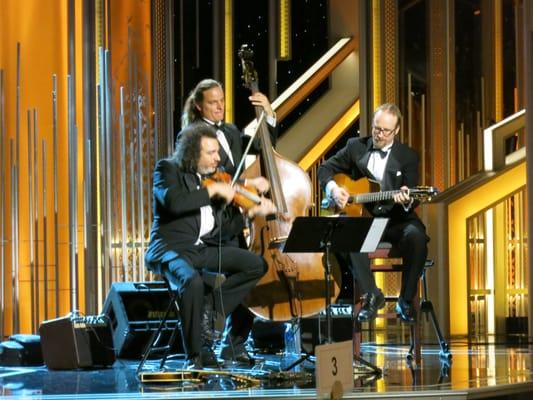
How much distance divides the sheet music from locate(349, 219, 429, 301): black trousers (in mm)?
360

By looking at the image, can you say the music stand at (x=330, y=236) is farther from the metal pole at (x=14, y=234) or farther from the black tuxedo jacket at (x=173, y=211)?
the metal pole at (x=14, y=234)

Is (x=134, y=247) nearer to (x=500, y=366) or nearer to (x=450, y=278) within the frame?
(x=450, y=278)

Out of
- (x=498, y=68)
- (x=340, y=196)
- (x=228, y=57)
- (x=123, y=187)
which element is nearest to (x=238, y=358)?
(x=340, y=196)

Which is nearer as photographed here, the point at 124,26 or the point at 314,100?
the point at 124,26

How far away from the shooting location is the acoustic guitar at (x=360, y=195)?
5051mm

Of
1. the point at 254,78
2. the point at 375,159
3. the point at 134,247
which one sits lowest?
the point at 134,247

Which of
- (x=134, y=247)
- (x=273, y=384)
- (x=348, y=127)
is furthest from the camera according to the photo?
(x=348, y=127)

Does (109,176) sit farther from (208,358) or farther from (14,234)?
(208,358)

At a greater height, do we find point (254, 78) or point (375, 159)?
point (254, 78)

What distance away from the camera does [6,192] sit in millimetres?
7195

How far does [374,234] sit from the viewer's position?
15.6 ft

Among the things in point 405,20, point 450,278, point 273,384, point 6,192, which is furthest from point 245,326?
point 405,20

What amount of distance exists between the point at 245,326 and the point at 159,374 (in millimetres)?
759

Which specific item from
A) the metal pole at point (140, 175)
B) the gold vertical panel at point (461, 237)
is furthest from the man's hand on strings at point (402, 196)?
the metal pole at point (140, 175)
